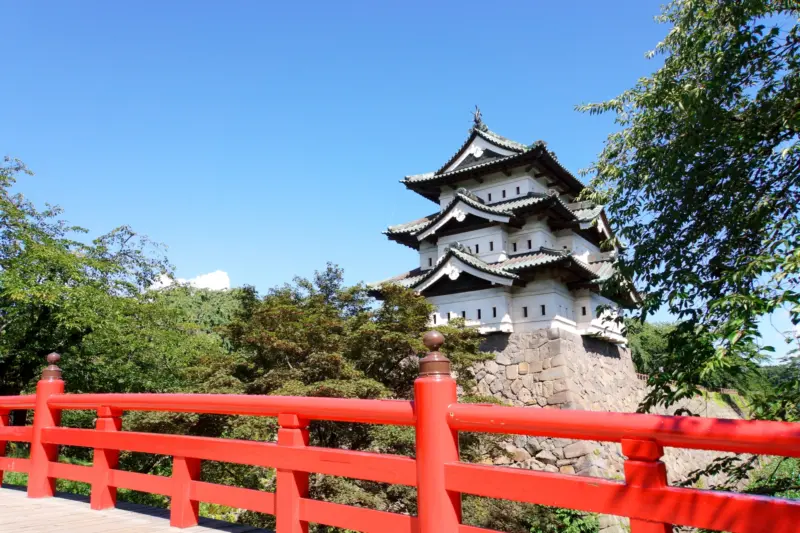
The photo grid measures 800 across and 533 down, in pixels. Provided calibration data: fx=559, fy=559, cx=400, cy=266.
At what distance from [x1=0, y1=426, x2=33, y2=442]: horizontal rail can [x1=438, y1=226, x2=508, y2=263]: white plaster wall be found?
51.9ft

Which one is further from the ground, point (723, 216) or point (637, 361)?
point (723, 216)

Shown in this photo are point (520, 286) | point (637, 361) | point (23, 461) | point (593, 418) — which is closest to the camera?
point (593, 418)

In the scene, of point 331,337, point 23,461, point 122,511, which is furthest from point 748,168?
point 331,337

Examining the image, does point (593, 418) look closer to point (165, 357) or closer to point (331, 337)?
point (331, 337)

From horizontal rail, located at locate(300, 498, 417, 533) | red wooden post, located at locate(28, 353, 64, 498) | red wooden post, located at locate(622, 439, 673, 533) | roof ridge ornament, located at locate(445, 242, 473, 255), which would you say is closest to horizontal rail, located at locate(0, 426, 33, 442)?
red wooden post, located at locate(28, 353, 64, 498)

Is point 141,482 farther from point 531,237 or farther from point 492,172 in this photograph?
point 492,172

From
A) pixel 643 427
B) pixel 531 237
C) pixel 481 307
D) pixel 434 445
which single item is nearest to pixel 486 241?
pixel 531 237

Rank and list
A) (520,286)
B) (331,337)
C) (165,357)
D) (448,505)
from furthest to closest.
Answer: (520,286), (165,357), (331,337), (448,505)

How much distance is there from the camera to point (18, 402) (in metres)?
5.68

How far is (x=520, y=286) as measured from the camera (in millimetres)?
18969

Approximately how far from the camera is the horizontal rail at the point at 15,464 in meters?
5.21

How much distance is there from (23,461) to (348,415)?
3.94 m

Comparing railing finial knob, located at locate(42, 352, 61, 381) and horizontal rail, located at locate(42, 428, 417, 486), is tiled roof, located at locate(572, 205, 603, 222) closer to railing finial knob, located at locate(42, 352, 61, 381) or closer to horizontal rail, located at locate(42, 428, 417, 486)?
railing finial knob, located at locate(42, 352, 61, 381)

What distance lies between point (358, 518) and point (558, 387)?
15.2 meters
